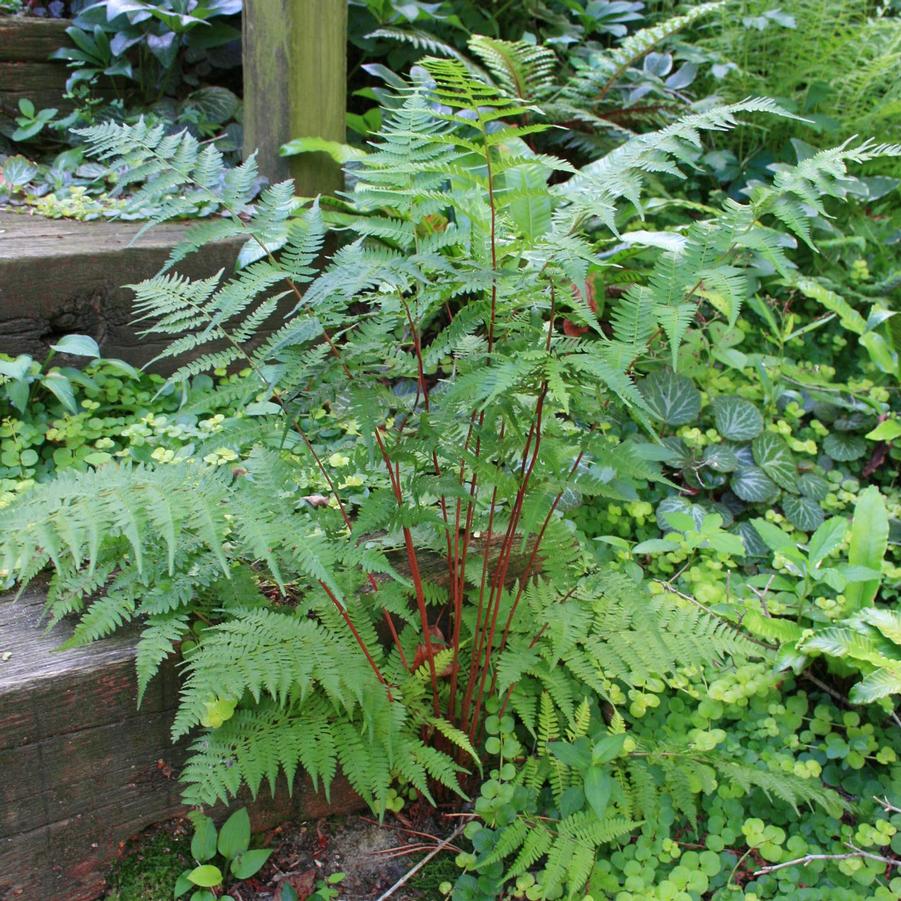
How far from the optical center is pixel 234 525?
77.5 inches

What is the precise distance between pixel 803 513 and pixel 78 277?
2.48m

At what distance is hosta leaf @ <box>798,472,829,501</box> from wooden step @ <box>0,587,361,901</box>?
6.70 ft

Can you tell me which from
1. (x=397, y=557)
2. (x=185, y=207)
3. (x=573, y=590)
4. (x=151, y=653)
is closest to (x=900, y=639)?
(x=573, y=590)

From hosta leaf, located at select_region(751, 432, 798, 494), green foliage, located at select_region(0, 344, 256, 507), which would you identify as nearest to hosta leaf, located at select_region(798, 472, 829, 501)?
hosta leaf, located at select_region(751, 432, 798, 494)

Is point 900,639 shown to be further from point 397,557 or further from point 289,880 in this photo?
point 289,880

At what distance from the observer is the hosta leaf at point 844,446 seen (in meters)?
2.95

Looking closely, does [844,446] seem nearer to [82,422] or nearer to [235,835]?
[235,835]

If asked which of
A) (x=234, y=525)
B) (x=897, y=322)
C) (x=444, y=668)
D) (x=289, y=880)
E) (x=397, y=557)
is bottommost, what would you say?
(x=289, y=880)

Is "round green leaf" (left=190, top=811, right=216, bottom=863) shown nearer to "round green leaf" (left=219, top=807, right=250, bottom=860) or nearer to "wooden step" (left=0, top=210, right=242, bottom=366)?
"round green leaf" (left=219, top=807, right=250, bottom=860)

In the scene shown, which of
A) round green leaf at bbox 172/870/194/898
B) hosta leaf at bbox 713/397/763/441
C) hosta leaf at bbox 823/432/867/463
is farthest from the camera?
hosta leaf at bbox 823/432/867/463

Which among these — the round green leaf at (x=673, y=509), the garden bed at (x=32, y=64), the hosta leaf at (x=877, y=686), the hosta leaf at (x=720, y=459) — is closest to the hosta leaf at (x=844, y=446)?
the hosta leaf at (x=720, y=459)

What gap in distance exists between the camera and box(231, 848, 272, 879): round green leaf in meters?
1.91

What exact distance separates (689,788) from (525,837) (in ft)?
1.34

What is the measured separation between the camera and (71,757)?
183 cm
